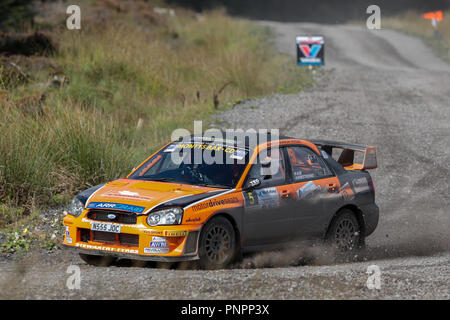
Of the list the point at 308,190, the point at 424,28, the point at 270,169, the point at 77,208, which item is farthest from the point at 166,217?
the point at 424,28

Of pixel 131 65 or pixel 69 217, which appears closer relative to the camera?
pixel 69 217

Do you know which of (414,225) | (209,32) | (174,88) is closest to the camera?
(414,225)

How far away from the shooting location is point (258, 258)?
28.6ft

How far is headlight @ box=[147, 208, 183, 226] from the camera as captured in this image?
773 cm

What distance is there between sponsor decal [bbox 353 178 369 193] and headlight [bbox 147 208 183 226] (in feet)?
9.83

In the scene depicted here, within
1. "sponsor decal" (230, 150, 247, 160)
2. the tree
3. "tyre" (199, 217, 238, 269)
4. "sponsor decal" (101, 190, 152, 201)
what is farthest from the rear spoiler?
the tree

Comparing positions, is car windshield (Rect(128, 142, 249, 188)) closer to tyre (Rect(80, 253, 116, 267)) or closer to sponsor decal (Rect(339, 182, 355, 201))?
tyre (Rect(80, 253, 116, 267))

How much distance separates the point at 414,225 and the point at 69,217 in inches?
233

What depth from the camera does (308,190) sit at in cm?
918

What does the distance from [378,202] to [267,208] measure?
17.6 ft

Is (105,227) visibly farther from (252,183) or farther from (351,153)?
(351,153)

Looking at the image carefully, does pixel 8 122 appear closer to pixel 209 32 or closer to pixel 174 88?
pixel 174 88

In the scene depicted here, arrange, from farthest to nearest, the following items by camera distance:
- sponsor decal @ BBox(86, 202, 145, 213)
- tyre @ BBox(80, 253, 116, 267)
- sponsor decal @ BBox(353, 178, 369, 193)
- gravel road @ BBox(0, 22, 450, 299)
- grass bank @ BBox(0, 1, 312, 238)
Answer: grass bank @ BBox(0, 1, 312, 238) → sponsor decal @ BBox(353, 178, 369, 193) → tyre @ BBox(80, 253, 116, 267) → sponsor decal @ BBox(86, 202, 145, 213) → gravel road @ BBox(0, 22, 450, 299)
